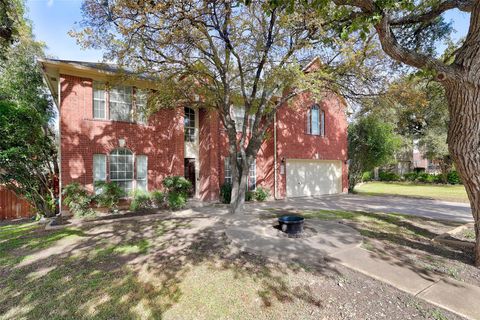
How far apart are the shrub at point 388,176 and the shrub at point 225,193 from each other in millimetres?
30085

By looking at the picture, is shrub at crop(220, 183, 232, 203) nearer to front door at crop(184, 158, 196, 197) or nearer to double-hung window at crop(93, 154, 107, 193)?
front door at crop(184, 158, 196, 197)

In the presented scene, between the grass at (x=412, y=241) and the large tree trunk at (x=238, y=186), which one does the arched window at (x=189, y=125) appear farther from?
the grass at (x=412, y=241)

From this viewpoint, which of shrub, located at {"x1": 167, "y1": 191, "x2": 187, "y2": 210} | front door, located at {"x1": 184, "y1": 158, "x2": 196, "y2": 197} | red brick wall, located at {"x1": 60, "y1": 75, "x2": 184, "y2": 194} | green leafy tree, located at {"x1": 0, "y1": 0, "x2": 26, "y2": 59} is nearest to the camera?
green leafy tree, located at {"x1": 0, "y1": 0, "x2": 26, "y2": 59}

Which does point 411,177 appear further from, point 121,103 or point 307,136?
point 121,103

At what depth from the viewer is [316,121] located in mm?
16250

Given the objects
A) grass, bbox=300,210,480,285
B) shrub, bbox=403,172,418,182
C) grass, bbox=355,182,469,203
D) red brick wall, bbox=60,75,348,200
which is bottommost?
grass, bbox=355,182,469,203

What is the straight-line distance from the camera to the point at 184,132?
12656 millimetres

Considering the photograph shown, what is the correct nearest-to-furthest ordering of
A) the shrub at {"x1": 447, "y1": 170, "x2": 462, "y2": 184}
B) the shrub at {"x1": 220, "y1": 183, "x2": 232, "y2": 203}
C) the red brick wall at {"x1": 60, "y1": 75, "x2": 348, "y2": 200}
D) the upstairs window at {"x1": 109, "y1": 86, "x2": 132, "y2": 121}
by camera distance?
1. the red brick wall at {"x1": 60, "y1": 75, "x2": 348, "y2": 200}
2. the upstairs window at {"x1": 109, "y1": 86, "x2": 132, "y2": 121}
3. the shrub at {"x1": 220, "y1": 183, "x2": 232, "y2": 203}
4. the shrub at {"x1": 447, "y1": 170, "x2": 462, "y2": 184}

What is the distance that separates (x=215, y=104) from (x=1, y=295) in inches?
320

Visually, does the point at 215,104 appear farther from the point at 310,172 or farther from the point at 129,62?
the point at 310,172

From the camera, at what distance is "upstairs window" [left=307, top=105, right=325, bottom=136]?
15859mm

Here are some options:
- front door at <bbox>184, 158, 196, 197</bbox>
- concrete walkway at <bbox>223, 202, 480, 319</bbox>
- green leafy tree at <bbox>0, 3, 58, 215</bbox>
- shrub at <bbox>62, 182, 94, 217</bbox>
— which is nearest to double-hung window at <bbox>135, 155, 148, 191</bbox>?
shrub at <bbox>62, 182, 94, 217</bbox>

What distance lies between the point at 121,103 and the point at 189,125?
3561mm

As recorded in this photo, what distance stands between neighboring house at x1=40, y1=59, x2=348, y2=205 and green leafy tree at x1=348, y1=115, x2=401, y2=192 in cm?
251
